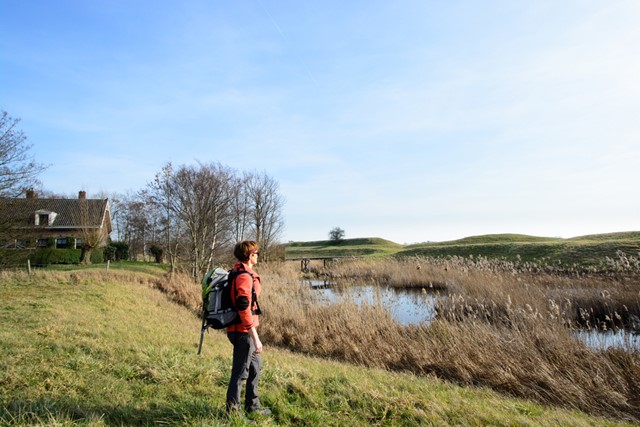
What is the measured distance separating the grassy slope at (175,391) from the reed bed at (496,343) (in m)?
0.76

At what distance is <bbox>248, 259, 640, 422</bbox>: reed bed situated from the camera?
5230 mm

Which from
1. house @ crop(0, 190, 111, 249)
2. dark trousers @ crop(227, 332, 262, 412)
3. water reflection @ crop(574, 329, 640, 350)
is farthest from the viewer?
house @ crop(0, 190, 111, 249)

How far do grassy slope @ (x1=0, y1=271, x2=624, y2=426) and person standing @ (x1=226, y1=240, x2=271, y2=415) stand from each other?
0.24 meters

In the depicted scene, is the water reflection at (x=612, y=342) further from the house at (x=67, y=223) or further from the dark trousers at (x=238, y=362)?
the house at (x=67, y=223)

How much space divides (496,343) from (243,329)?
5.02 meters

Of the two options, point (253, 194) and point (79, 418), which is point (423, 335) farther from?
point (253, 194)

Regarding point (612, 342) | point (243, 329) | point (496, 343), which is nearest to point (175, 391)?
point (243, 329)

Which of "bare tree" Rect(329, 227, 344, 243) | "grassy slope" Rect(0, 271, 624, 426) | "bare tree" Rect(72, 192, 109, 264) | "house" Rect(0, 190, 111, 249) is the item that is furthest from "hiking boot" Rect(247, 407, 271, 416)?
"bare tree" Rect(329, 227, 344, 243)

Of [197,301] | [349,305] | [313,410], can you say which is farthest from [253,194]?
[313,410]

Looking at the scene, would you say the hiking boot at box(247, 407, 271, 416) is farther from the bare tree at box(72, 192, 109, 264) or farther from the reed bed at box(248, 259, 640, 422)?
the bare tree at box(72, 192, 109, 264)

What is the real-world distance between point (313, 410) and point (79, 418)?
210 cm

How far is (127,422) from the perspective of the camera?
3416 mm

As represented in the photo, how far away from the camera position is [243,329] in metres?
3.42

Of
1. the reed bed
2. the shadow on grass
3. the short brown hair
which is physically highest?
the short brown hair
